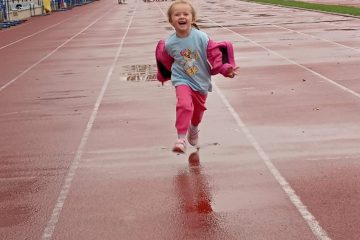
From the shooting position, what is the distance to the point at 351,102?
10.3m

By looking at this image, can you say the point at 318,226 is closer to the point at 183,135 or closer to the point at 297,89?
the point at 183,135

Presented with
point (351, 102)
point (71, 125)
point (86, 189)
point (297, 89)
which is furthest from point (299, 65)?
point (86, 189)

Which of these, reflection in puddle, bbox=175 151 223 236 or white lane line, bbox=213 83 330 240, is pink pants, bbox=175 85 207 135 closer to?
reflection in puddle, bbox=175 151 223 236

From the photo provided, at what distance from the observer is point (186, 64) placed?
6.94 meters

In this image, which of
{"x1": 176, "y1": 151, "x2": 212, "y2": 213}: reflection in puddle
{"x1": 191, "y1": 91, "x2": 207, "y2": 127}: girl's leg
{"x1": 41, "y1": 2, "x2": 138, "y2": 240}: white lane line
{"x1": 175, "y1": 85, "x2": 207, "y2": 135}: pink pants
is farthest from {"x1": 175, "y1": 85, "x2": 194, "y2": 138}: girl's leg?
{"x1": 41, "y1": 2, "x2": 138, "y2": 240}: white lane line

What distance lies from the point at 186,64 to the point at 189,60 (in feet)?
0.18

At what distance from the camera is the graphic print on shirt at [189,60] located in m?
6.88

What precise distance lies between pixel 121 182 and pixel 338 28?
67.1 ft

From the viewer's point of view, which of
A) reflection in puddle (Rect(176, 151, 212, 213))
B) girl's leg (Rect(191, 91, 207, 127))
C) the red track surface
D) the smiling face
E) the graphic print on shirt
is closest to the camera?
the red track surface

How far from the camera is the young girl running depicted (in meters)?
6.76

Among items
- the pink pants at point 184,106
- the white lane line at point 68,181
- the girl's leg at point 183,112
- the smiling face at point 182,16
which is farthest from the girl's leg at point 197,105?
the white lane line at point 68,181

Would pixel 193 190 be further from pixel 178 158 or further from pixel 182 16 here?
pixel 182 16

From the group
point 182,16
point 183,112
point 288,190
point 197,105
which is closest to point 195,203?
point 288,190

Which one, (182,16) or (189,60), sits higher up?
(182,16)
